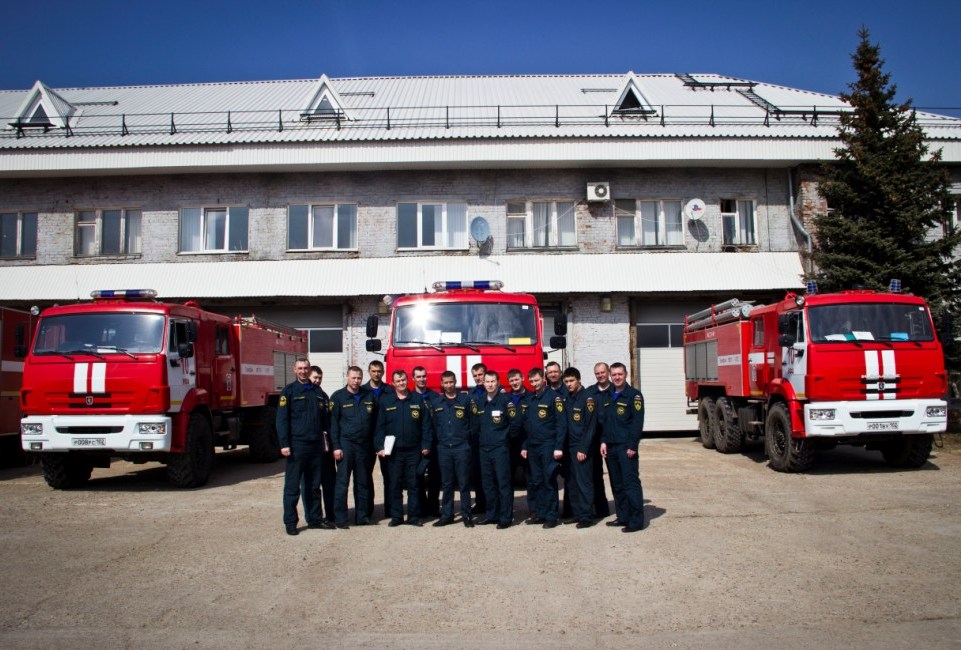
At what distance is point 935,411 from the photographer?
36.6 feet

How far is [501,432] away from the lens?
819cm

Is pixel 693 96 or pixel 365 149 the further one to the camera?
pixel 693 96

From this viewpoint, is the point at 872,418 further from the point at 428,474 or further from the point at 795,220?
the point at 795,220

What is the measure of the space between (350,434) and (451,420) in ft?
3.55

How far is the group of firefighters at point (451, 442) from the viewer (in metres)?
7.98

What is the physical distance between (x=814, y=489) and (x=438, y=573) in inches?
248

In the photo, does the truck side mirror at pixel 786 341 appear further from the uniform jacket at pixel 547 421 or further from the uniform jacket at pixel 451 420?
the uniform jacket at pixel 451 420

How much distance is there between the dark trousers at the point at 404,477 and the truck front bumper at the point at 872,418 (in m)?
6.10

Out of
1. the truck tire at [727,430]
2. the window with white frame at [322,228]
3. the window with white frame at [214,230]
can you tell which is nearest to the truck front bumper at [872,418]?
the truck tire at [727,430]

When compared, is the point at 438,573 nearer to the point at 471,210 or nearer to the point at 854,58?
the point at 471,210

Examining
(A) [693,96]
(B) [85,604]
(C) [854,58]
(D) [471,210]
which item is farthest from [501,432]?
Result: (A) [693,96]

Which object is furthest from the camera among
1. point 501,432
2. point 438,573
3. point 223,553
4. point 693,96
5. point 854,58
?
point 693,96

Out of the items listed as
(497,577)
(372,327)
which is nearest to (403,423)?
(497,577)

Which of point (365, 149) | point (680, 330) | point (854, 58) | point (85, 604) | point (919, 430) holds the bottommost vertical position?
point (85, 604)
